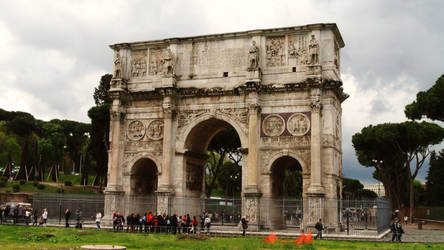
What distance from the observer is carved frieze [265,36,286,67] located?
85.6 feet

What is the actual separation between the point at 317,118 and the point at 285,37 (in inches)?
196

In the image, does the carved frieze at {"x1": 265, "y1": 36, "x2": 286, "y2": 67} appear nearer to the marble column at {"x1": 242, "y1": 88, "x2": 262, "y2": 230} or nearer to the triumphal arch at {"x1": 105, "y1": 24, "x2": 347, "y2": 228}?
the triumphal arch at {"x1": 105, "y1": 24, "x2": 347, "y2": 228}

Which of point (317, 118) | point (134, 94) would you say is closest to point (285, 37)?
point (317, 118)

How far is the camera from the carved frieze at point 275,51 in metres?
26.1

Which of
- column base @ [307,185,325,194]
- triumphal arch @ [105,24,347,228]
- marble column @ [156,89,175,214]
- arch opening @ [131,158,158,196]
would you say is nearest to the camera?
column base @ [307,185,325,194]

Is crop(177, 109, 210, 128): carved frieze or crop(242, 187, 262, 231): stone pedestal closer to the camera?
crop(242, 187, 262, 231): stone pedestal

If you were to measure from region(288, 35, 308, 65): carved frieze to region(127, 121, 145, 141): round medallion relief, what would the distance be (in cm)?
946

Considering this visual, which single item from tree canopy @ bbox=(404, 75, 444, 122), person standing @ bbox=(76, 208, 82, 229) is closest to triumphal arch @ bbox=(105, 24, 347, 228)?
person standing @ bbox=(76, 208, 82, 229)

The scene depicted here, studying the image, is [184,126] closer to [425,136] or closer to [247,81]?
[247,81]

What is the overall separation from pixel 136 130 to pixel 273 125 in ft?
26.9

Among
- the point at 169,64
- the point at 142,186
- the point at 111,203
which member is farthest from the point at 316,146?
the point at 111,203

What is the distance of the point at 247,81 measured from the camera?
83.4ft

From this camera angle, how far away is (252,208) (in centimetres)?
2434

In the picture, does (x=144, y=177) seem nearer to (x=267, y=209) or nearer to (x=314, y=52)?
(x=267, y=209)
